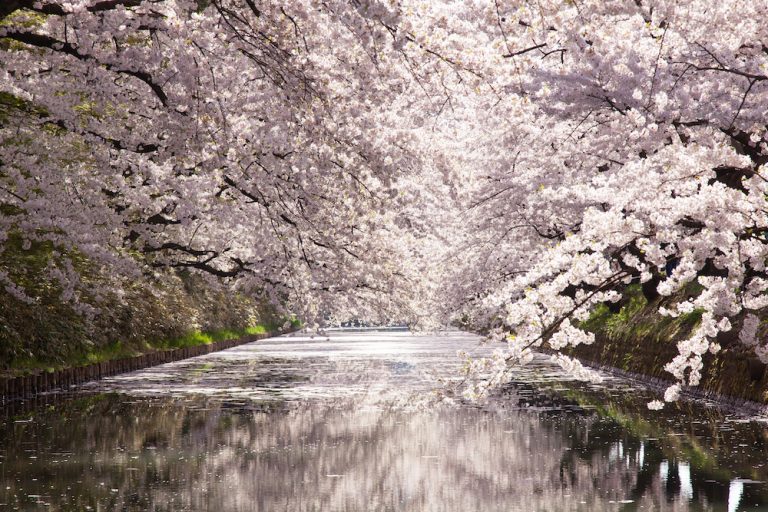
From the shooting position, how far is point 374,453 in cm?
1245

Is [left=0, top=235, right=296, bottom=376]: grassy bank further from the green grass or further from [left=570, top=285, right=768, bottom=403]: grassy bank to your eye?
[left=570, top=285, right=768, bottom=403]: grassy bank

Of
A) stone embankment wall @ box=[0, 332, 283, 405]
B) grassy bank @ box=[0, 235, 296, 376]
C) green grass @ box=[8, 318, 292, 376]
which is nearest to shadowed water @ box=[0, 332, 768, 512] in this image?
stone embankment wall @ box=[0, 332, 283, 405]

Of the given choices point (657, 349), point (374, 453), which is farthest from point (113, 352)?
point (374, 453)

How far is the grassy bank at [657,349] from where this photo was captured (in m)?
18.2

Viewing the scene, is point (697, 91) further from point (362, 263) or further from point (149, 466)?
point (362, 263)

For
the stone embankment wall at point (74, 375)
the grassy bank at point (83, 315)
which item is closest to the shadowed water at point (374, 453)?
the stone embankment wall at point (74, 375)

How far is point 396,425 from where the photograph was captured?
15453 millimetres

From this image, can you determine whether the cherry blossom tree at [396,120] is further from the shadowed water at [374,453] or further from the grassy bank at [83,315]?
the shadowed water at [374,453]

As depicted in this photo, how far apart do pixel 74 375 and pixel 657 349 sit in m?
13.2

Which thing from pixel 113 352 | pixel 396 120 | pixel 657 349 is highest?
pixel 396 120

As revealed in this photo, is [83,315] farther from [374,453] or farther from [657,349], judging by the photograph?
[374,453]

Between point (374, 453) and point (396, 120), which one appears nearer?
point (374, 453)

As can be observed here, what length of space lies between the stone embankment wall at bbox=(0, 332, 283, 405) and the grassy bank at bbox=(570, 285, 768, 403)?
503 inches

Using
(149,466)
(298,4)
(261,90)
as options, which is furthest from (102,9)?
(149,466)
